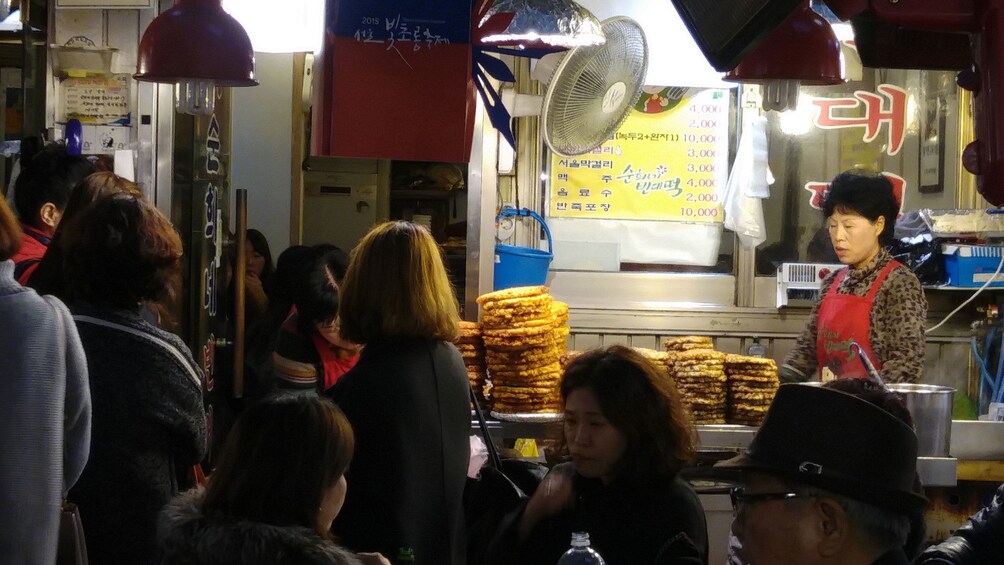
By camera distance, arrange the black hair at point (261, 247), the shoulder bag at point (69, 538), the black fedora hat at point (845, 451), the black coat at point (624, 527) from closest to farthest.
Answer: the black fedora hat at point (845, 451) < the shoulder bag at point (69, 538) < the black coat at point (624, 527) < the black hair at point (261, 247)

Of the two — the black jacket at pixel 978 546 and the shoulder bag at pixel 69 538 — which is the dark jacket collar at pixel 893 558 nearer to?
the black jacket at pixel 978 546

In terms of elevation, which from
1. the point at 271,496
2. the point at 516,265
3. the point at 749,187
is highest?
the point at 749,187

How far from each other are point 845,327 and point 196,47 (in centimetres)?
326

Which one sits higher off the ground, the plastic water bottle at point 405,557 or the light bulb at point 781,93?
the light bulb at point 781,93

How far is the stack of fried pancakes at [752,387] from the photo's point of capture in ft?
17.4

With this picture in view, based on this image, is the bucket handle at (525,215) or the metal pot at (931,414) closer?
the metal pot at (931,414)

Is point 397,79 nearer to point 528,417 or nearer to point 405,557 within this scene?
point 405,557

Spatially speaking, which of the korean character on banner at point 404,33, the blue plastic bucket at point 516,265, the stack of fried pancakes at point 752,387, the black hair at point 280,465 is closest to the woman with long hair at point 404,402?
the korean character on banner at point 404,33

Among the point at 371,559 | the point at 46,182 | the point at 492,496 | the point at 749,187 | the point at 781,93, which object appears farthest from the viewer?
the point at 749,187

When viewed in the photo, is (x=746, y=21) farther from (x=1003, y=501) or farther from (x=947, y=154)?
(x=947, y=154)

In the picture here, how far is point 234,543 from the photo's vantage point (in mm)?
2311

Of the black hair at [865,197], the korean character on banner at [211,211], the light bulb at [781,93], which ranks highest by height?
the light bulb at [781,93]

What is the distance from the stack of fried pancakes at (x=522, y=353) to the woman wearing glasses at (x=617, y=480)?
1971 mm

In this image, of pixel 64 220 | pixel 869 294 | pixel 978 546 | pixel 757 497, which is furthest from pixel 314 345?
pixel 757 497
